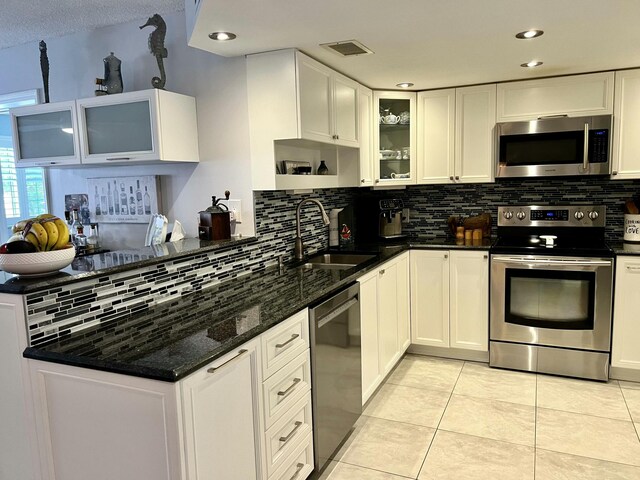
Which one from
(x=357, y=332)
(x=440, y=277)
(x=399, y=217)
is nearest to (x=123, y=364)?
(x=357, y=332)

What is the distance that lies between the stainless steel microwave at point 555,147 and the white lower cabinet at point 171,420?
98.6 inches

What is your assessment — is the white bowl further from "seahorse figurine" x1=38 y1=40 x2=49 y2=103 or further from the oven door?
the oven door

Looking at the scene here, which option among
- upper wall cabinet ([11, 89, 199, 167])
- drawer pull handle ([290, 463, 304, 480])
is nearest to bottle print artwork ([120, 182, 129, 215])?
upper wall cabinet ([11, 89, 199, 167])

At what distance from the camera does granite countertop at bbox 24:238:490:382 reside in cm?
152

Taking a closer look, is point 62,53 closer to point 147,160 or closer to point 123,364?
point 147,160

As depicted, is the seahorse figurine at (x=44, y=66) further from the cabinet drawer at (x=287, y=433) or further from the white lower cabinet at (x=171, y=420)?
the cabinet drawer at (x=287, y=433)

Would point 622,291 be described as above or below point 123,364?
below

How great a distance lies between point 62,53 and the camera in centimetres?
337

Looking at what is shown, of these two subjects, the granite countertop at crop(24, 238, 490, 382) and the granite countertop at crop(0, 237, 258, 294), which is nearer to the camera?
the granite countertop at crop(24, 238, 490, 382)

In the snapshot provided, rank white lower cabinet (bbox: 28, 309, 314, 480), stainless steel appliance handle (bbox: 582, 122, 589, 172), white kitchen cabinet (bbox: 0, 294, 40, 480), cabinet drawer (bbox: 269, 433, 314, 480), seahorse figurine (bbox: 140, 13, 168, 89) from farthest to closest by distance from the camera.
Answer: stainless steel appliance handle (bbox: 582, 122, 589, 172) < seahorse figurine (bbox: 140, 13, 168, 89) < cabinet drawer (bbox: 269, 433, 314, 480) < white kitchen cabinet (bbox: 0, 294, 40, 480) < white lower cabinet (bbox: 28, 309, 314, 480)

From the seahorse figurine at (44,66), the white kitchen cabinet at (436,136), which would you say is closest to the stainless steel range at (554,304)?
the white kitchen cabinet at (436,136)

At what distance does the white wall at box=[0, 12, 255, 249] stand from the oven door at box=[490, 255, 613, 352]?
1.95m

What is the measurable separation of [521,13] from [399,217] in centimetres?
216

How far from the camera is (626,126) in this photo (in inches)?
135
